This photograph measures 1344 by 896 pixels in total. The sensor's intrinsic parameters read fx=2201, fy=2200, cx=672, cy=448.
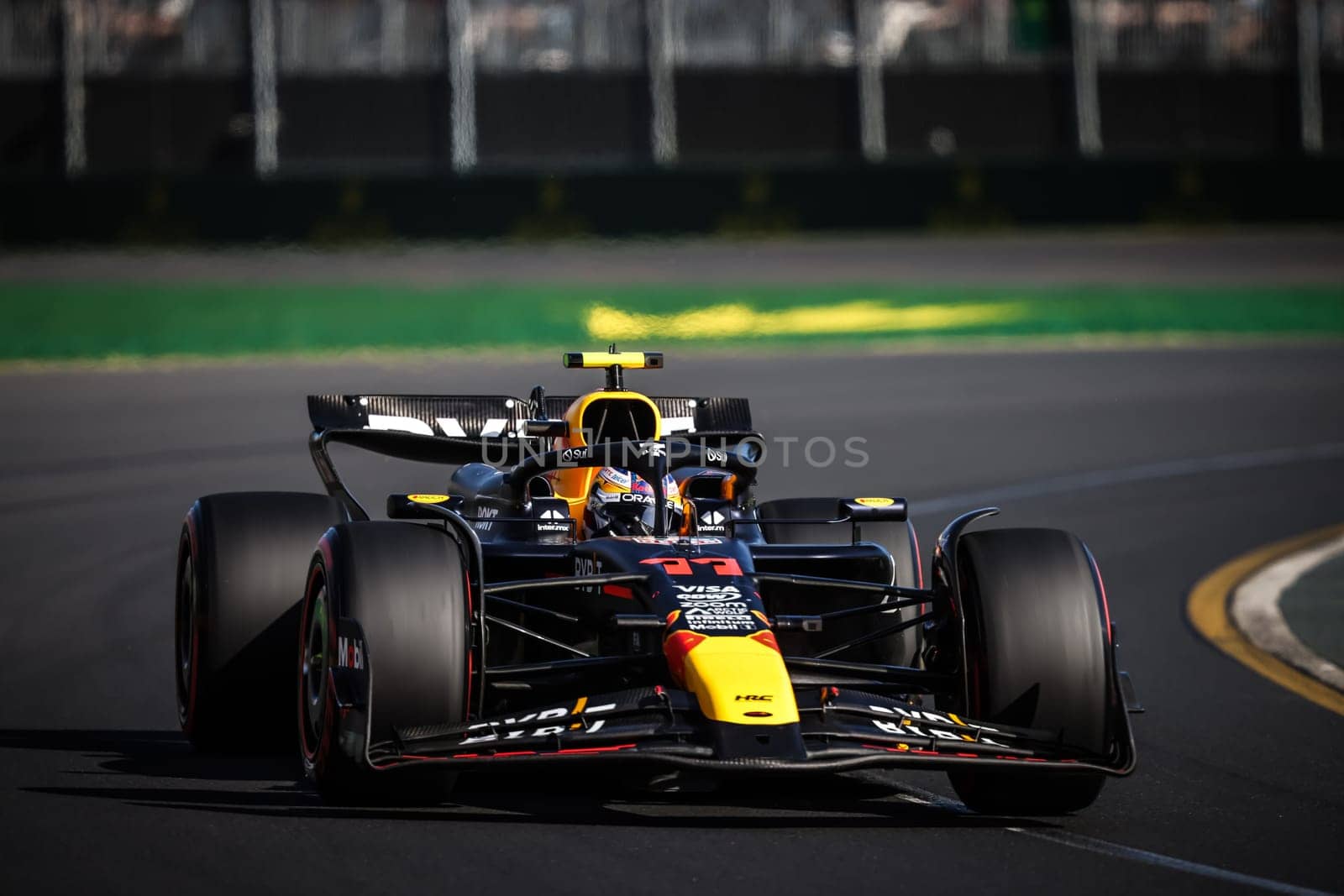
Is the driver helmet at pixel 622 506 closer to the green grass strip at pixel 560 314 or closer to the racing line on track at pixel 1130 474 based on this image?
the racing line on track at pixel 1130 474

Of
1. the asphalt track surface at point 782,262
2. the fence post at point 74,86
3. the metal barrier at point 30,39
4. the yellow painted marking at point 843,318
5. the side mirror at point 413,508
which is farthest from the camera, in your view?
the fence post at point 74,86

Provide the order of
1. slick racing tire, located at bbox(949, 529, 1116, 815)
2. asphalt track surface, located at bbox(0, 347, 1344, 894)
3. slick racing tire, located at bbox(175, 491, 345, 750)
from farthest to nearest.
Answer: slick racing tire, located at bbox(175, 491, 345, 750) → slick racing tire, located at bbox(949, 529, 1116, 815) → asphalt track surface, located at bbox(0, 347, 1344, 894)

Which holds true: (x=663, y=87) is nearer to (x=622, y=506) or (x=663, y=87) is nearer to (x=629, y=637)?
(x=622, y=506)

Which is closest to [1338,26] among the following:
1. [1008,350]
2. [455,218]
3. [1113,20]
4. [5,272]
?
[1113,20]

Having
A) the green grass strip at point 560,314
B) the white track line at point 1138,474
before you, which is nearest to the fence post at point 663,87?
the green grass strip at point 560,314

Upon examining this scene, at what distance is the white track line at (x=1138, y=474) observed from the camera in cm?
1520

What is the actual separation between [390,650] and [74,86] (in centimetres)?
2457

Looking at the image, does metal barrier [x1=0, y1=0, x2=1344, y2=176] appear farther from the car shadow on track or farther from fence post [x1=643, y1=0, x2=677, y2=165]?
the car shadow on track

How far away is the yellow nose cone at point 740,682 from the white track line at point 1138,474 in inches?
316

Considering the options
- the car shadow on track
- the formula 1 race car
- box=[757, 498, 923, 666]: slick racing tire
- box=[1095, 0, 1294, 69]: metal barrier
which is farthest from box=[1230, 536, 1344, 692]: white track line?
box=[1095, 0, 1294, 69]: metal barrier

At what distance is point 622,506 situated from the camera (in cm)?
810

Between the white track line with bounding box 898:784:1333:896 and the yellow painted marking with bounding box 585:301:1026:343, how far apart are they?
57.1ft

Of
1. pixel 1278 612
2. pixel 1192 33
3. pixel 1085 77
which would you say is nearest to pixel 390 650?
pixel 1278 612

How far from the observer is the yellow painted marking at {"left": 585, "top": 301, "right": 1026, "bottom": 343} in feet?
82.8
